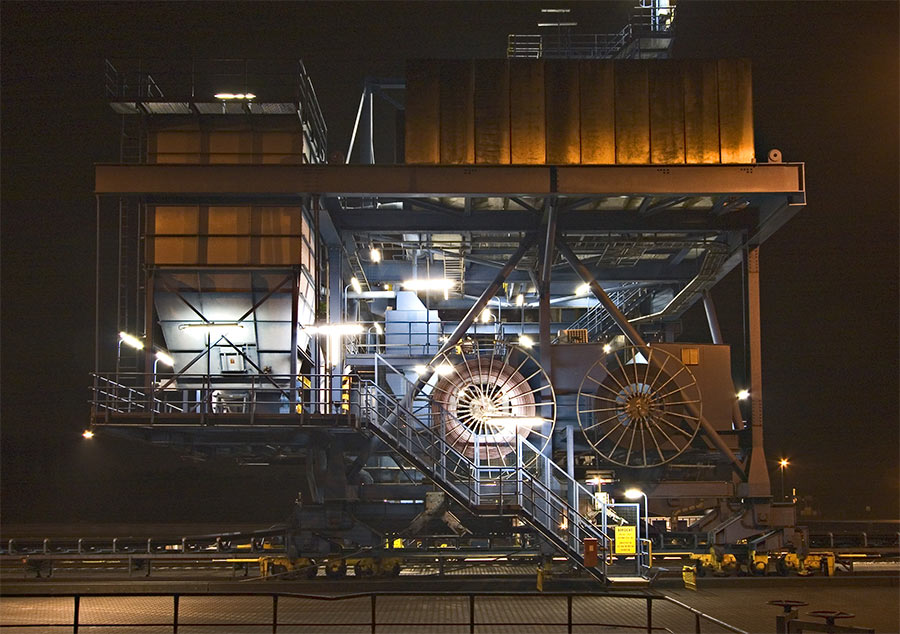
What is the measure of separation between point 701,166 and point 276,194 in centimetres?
1202

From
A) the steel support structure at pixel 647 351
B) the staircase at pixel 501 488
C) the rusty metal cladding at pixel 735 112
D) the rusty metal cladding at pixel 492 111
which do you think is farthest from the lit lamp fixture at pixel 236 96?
the rusty metal cladding at pixel 735 112

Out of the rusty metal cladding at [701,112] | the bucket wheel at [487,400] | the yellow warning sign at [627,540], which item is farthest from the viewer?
the bucket wheel at [487,400]

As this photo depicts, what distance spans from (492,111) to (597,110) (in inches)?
121

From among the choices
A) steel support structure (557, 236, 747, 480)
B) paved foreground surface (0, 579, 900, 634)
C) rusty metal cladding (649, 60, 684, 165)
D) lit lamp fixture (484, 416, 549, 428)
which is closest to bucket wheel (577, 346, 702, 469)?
steel support structure (557, 236, 747, 480)

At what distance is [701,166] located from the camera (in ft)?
89.5

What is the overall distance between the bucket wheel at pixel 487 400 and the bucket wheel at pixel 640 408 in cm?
139

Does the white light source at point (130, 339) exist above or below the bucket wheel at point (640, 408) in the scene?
above

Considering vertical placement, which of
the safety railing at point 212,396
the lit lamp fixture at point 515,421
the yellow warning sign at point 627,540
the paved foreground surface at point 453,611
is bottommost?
the paved foreground surface at point 453,611

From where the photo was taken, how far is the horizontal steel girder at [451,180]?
2656cm

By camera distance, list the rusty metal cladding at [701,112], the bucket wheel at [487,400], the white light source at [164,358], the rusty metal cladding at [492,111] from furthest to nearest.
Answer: the bucket wheel at [487,400] < the rusty metal cladding at [701,112] < the rusty metal cladding at [492,111] < the white light source at [164,358]

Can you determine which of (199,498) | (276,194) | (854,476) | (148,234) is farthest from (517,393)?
(854,476)

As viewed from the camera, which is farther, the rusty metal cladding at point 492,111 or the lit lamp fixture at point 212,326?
the rusty metal cladding at point 492,111

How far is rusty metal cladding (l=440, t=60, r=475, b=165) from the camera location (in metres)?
27.6

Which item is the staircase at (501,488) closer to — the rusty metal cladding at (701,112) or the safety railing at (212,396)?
the safety railing at (212,396)
